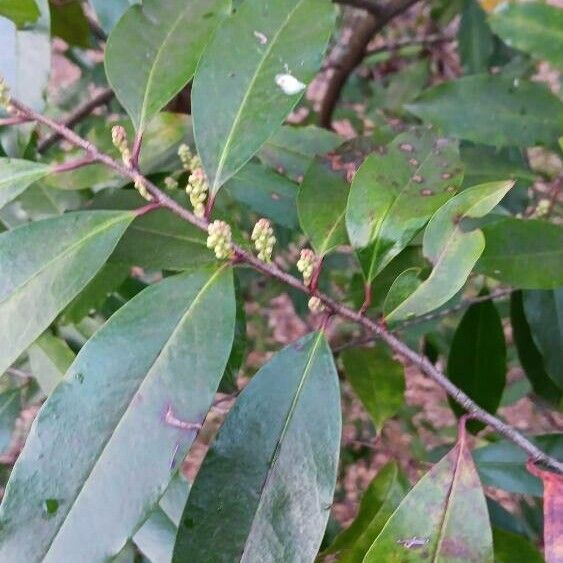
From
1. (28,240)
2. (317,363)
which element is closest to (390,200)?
(317,363)

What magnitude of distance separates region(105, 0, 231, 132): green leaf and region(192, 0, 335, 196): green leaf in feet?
0.08

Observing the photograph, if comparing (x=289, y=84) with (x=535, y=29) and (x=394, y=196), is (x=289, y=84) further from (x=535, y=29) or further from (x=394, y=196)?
(x=535, y=29)

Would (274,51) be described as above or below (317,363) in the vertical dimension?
above

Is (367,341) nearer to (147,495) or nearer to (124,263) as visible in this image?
(124,263)

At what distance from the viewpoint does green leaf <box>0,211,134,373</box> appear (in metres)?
0.48

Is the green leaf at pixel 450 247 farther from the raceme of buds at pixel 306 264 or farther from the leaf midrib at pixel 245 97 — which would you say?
the leaf midrib at pixel 245 97

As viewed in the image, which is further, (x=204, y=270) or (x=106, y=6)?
(x=106, y=6)

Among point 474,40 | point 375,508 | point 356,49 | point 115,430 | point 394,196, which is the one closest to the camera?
point 115,430

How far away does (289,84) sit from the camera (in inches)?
22.1

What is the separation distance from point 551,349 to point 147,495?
0.53 meters

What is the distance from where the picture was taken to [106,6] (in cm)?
73

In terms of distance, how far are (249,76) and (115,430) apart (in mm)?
296

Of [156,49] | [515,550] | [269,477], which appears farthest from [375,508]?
[156,49]

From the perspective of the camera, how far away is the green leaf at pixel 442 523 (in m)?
0.46
